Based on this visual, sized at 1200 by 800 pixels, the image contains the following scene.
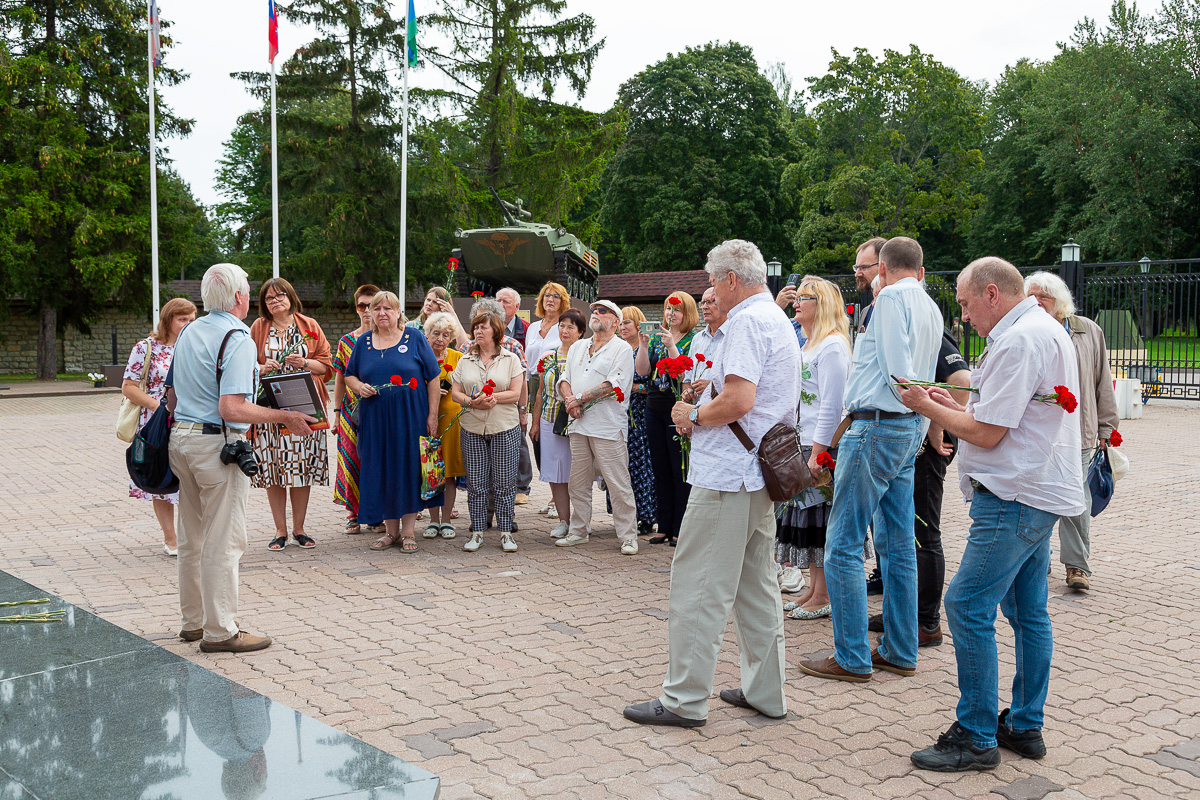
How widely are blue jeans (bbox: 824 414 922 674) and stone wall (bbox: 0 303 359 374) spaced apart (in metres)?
31.8

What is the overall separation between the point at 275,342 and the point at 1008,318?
5286mm

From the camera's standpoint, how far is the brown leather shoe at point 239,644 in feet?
15.5

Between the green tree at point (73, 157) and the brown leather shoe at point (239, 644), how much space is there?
28.1 meters

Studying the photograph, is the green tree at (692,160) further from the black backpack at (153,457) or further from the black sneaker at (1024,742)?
the black sneaker at (1024,742)

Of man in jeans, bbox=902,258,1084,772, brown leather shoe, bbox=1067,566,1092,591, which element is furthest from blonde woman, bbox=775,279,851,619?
brown leather shoe, bbox=1067,566,1092,591

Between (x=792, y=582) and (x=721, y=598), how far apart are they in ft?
7.62

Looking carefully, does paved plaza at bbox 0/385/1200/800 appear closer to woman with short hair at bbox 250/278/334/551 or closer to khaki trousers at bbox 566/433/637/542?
khaki trousers at bbox 566/433/637/542

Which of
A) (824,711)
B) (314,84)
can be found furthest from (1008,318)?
(314,84)

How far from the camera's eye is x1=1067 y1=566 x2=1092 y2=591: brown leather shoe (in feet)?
19.4

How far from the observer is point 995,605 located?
11.2 ft

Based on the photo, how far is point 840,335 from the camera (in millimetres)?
4918

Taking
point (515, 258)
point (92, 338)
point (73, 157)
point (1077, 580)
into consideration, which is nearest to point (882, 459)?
point (1077, 580)

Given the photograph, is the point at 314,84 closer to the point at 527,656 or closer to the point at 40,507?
the point at 40,507

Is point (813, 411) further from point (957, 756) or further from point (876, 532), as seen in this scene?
point (957, 756)
